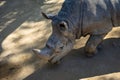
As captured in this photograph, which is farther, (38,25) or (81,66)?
(38,25)

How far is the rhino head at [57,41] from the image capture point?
448 centimetres

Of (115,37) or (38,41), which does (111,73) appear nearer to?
(115,37)

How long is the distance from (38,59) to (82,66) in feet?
2.85

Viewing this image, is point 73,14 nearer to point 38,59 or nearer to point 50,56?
point 50,56

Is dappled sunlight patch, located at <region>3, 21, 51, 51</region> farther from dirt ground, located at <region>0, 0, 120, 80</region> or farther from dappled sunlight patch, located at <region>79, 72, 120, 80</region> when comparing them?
dappled sunlight patch, located at <region>79, 72, 120, 80</region>

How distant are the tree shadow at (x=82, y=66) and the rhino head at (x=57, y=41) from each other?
0.32 m

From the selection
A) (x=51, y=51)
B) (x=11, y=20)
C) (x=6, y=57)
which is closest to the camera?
(x=51, y=51)

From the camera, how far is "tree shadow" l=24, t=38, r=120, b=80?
15.3 feet

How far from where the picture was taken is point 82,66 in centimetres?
484

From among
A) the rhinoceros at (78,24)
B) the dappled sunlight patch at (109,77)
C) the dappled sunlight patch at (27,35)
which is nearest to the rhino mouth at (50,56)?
the rhinoceros at (78,24)

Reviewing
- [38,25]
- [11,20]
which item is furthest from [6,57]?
[11,20]

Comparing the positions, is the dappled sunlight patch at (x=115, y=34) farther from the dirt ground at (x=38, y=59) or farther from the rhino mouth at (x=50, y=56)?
the rhino mouth at (x=50, y=56)

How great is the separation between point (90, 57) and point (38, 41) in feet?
4.04

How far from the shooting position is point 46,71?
15.9 ft
